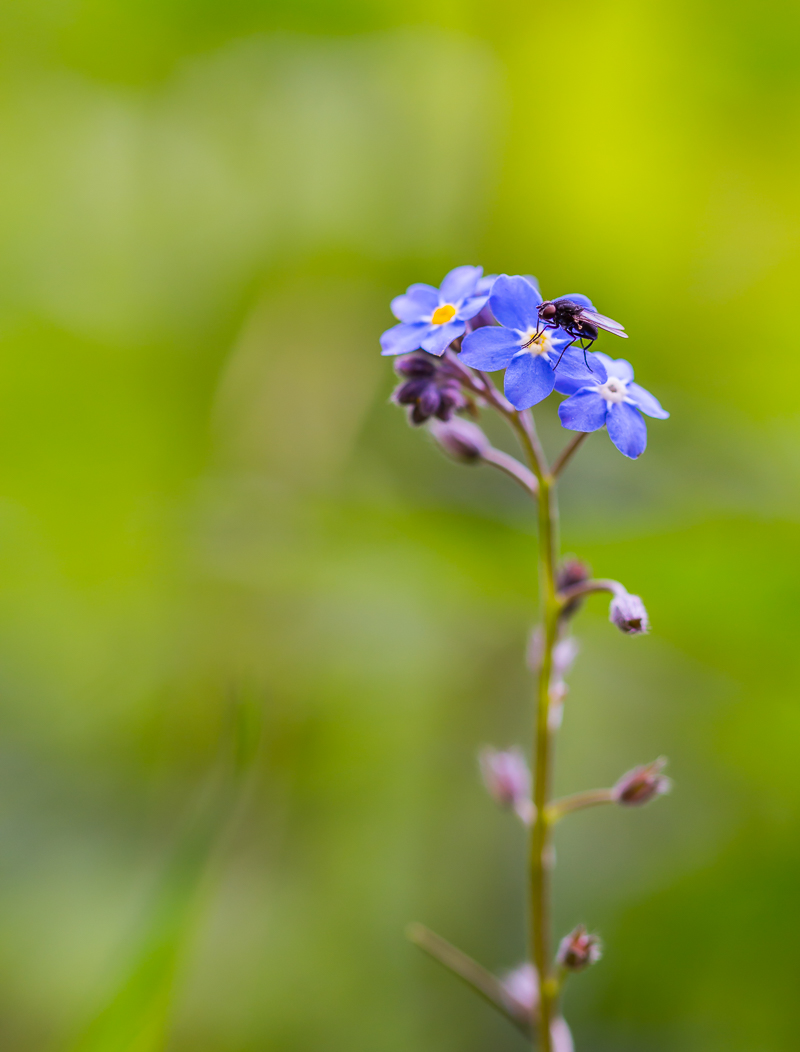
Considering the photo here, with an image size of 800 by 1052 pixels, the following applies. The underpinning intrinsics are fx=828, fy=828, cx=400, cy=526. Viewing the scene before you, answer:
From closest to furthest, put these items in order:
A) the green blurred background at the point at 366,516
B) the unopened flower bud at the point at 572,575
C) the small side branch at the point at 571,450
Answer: the small side branch at the point at 571,450, the unopened flower bud at the point at 572,575, the green blurred background at the point at 366,516

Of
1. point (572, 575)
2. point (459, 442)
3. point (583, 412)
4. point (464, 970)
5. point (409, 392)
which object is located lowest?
point (464, 970)

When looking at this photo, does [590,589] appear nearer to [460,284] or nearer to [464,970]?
[460,284]

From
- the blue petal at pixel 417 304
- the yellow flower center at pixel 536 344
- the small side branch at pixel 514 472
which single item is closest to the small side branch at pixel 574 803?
the small side branch at pixel 514 472

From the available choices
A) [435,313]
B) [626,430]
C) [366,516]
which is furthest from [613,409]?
[366,516]

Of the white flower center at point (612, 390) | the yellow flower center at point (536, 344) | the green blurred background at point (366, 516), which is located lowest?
the green blurred background at point (366, 516)

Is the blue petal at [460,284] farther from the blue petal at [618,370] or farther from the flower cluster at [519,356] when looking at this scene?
the blue petal at [618,370]

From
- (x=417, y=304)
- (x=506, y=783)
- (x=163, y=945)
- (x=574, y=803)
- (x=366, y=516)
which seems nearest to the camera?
(x=163, y=945)

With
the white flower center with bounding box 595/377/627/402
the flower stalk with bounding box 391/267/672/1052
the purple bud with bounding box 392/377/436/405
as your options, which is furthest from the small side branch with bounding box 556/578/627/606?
the purple bud with bounding box 392/377/436/405
